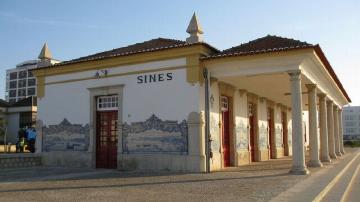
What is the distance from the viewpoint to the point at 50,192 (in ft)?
29.8

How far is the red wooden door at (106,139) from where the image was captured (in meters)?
15.8

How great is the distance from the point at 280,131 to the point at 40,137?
13316mm

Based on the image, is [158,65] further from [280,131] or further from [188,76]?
[280,131]

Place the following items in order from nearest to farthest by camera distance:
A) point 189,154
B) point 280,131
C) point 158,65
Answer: point 189,154 → point 158,65 → point 280,131

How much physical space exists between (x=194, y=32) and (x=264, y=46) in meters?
2.33

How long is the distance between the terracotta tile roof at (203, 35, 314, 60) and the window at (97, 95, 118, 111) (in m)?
4.20

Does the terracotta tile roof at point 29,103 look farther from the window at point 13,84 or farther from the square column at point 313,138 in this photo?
the window at point 13,84

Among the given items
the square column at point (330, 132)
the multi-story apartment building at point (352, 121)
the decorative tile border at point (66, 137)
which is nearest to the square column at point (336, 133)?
the square column at point (330, 132)

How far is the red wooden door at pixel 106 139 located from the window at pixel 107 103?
153 mm

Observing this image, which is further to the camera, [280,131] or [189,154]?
[280,131]

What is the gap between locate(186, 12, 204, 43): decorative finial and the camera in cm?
1389

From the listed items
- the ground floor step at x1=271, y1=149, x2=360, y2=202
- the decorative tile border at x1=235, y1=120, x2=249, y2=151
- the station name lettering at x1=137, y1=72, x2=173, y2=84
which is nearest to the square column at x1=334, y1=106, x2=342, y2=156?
the decorative tile border at x1=235, y1=120, x2=249, y2=151

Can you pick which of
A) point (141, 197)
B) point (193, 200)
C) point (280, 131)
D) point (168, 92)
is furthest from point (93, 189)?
point (280, 131)

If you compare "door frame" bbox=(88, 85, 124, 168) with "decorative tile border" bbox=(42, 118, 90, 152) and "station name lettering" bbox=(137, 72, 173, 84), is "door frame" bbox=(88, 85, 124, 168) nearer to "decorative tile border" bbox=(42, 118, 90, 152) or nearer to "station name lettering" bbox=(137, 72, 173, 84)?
"decorative tile border" bbox=(42, 118, 90, 152)
